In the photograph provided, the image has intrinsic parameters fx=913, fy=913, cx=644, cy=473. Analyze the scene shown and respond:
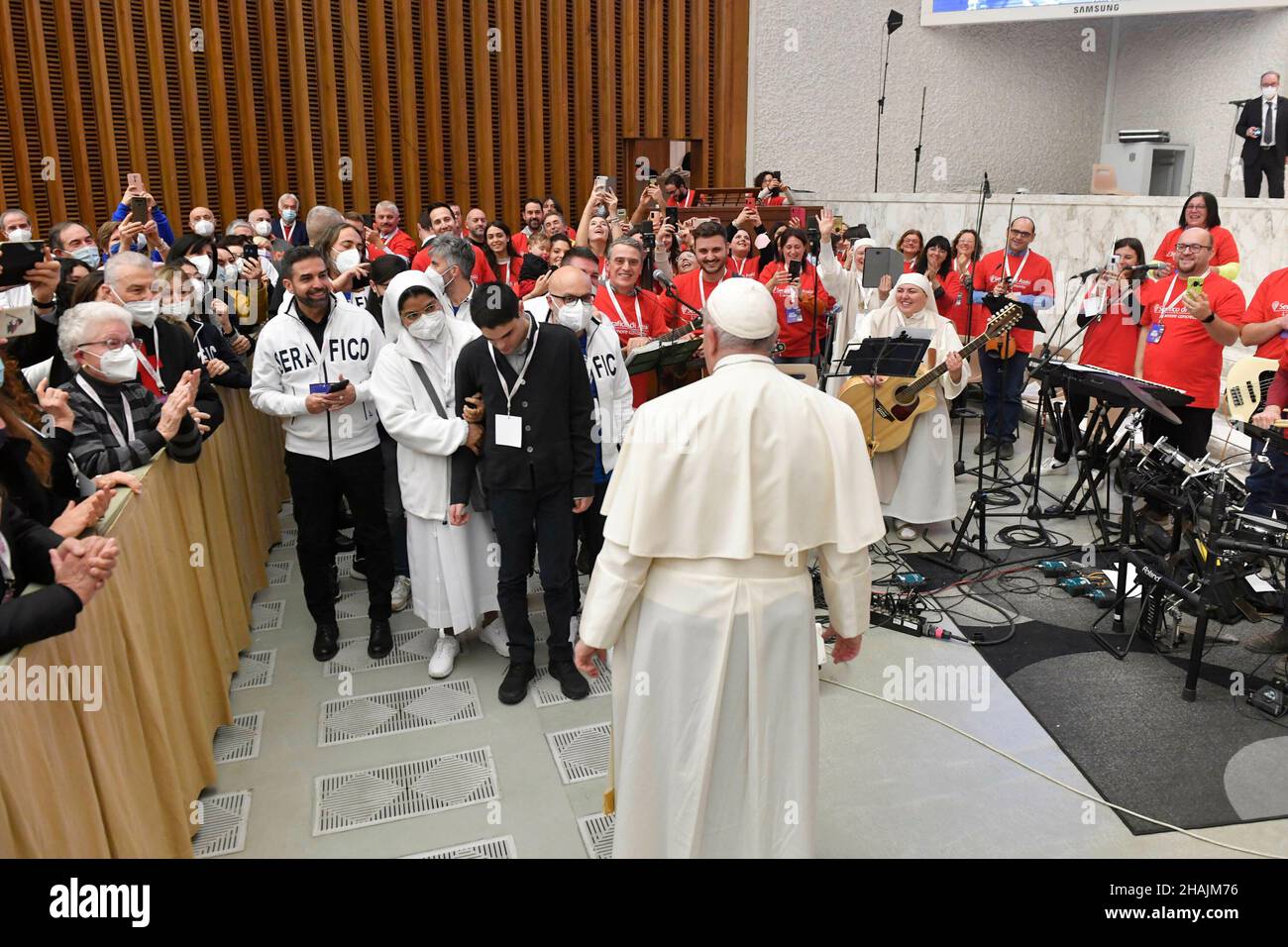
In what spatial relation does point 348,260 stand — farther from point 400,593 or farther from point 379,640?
point 379,640

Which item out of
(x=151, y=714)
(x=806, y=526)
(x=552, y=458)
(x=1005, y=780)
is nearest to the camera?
(x=806, y=526)

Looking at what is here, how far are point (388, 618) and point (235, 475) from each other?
1237 mm

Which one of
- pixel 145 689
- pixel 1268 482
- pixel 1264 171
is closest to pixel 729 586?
pixel 145 689

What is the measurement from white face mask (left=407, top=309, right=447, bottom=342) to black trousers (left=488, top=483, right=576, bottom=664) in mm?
835

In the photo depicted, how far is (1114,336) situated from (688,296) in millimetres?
3415

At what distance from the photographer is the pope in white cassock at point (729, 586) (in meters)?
2.53

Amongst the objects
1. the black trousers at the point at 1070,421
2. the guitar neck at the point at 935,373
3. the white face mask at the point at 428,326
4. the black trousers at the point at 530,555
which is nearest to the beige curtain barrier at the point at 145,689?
the white face mask at the point at 428,326

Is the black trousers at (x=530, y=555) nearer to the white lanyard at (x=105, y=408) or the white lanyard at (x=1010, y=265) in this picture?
the white lanyard at (x=105, y=408)

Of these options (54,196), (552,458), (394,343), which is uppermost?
(54,196)

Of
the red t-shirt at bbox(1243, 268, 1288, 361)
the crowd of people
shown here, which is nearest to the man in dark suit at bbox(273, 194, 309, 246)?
the crowd of people

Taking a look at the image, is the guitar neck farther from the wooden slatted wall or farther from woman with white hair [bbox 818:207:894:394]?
the wooden slatted wall

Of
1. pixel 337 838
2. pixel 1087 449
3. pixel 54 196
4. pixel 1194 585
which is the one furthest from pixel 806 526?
pixel 54 196

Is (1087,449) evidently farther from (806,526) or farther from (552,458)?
(806,526)
